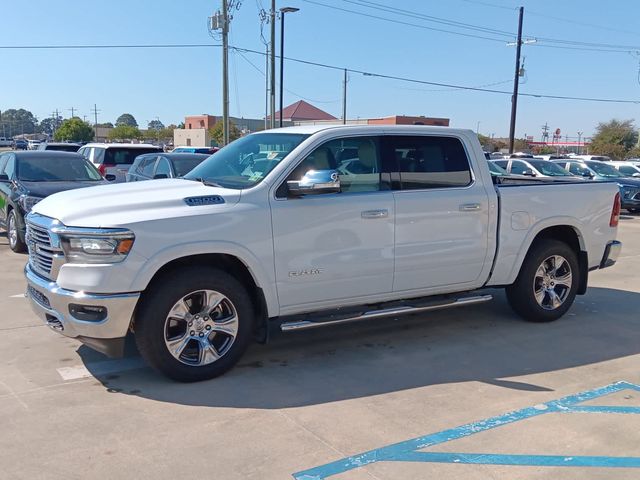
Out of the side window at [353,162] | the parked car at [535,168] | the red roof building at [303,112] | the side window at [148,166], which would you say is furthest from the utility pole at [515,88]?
the red roof building at [303,112]

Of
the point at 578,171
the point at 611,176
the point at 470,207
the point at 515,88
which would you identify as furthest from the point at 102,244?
the point at 515,88

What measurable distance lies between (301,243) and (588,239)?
3601mm

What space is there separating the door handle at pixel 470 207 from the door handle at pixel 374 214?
2.90ft

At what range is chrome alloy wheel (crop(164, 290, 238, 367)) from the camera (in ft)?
15.3

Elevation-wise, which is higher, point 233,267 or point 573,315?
point 233,267

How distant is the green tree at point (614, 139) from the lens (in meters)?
61.1

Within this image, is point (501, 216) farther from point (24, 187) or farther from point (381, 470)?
point (24, 187)

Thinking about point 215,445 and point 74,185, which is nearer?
point 215,445

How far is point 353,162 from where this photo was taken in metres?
5.46

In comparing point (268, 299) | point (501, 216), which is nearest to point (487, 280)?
point (501, 216)

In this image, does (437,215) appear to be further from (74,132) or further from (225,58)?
(74,132)

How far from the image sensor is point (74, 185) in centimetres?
1059

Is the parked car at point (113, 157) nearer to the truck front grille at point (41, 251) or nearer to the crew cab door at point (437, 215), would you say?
the truck front grille at point (41, 251)

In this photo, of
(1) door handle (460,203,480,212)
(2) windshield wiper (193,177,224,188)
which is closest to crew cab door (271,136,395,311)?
(2) windshield wiper (193,177,224,188)
